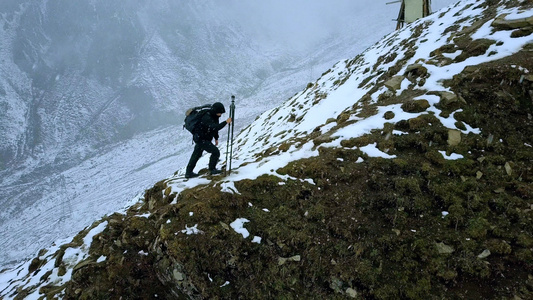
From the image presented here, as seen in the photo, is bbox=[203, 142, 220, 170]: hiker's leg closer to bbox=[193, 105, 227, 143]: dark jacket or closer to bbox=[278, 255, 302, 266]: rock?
bbox=[193, 105, 227, 143]: dark jacket

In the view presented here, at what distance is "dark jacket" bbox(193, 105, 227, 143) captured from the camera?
8531mm

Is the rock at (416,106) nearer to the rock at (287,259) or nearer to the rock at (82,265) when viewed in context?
the rock at (287,259)

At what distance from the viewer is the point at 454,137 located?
7.73 metres

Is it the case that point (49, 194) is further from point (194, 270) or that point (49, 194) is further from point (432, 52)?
point (432, 52)

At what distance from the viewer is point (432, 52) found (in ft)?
42.1

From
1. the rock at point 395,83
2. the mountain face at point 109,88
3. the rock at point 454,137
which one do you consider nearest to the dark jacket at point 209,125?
the rock at point 454,137

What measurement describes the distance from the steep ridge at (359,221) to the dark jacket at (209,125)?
4.65 ft

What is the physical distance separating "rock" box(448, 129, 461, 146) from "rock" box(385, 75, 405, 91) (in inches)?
158

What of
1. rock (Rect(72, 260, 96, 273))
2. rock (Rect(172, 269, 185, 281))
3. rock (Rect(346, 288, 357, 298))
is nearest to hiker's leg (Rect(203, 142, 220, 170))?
rock (Rect(172, 269, 185, 281))

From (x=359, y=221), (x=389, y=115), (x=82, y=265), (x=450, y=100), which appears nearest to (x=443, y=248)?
(x=359, y=221)

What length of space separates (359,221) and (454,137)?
416 centimetres

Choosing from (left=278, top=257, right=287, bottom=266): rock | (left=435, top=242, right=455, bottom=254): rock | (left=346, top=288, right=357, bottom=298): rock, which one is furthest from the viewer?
(left=278, top=257, right=287, bottom=266): rock

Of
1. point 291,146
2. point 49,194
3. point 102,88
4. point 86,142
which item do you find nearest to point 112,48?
point 102,88

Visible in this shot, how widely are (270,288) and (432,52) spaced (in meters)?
13.1
